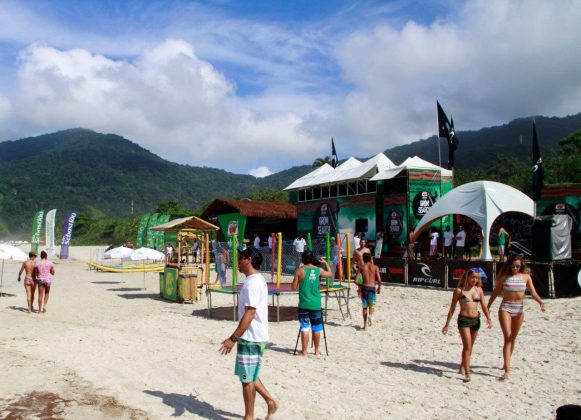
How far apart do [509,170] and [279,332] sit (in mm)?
61565

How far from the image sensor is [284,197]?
59.5 metres

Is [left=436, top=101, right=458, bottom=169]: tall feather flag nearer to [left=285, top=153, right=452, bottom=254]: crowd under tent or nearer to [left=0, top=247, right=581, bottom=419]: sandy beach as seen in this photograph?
[left=285, top=153, right=452, bottom=254]: crowd under tent

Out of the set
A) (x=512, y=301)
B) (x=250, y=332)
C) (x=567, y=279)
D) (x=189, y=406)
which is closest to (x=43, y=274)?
(x=189, y=406)

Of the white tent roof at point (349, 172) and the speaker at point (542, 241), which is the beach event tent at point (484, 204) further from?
the white tent roof at point (349, 172)

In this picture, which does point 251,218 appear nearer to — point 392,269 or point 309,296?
point 392,269

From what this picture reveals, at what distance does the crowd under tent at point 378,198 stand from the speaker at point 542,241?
8213mm

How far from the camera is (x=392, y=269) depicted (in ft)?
60.7

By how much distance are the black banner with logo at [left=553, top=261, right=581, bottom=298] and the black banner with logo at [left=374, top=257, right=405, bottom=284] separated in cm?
528

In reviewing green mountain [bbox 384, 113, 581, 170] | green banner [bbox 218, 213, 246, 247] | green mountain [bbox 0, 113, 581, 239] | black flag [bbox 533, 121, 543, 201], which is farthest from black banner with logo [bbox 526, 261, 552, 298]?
green mountain [bbox 384, 113, 581, 170]

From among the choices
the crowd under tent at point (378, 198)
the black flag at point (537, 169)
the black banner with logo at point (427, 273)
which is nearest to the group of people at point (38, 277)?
the black banner with logo at point (427, 273)

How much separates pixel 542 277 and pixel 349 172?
13.9m

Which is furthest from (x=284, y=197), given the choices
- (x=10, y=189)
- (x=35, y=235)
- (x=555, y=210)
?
(x=10, y=189)

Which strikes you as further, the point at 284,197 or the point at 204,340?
the point at 284,197

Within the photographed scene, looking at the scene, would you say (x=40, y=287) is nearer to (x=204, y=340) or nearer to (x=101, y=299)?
(x=101, y=299)
